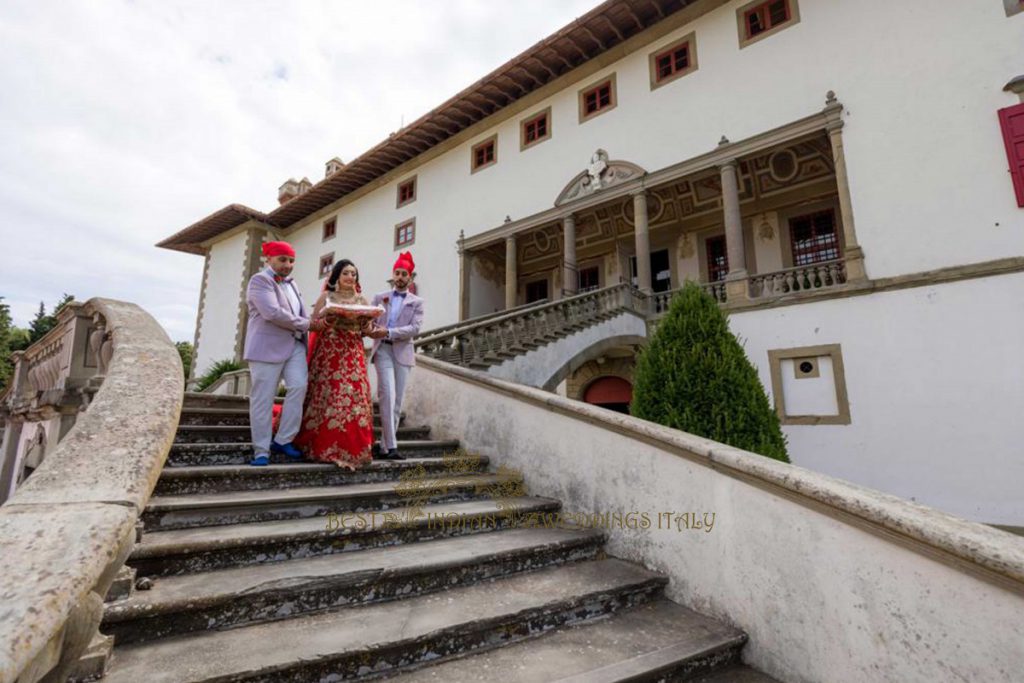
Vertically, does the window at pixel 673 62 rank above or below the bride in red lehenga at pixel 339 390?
above

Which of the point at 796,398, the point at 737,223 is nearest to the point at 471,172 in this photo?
the point at 737,223

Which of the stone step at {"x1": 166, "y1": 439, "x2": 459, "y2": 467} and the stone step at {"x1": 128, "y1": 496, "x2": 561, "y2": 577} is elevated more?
the stone step at {"x1": 166, "y1": 439, "x2": 459, "y2": 467}

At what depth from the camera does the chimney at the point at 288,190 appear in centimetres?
2659

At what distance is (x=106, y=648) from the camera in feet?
5.90

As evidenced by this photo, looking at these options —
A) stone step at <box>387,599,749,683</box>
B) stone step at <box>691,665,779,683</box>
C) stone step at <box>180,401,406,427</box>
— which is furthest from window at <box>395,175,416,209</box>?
stone step at <box>691,665,779,683</box>

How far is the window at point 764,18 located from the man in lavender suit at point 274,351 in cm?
1259

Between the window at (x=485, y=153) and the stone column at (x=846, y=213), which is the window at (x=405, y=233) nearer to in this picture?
the window at (x=485, y=153)

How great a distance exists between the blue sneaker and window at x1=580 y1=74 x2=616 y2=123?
43.8 feet

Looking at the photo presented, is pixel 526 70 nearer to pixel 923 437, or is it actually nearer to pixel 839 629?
pixel 923 437

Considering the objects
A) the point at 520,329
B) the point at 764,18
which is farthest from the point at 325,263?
the point at 764,18

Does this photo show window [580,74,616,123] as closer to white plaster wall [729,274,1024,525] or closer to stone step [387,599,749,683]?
white plaster wall [729,274,1024,525]

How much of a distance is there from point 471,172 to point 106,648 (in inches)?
678

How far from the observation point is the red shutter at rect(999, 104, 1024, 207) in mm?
7973

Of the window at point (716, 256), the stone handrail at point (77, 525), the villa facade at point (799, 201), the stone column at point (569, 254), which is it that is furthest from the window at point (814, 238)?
the stone handrail at point (77, 525)
